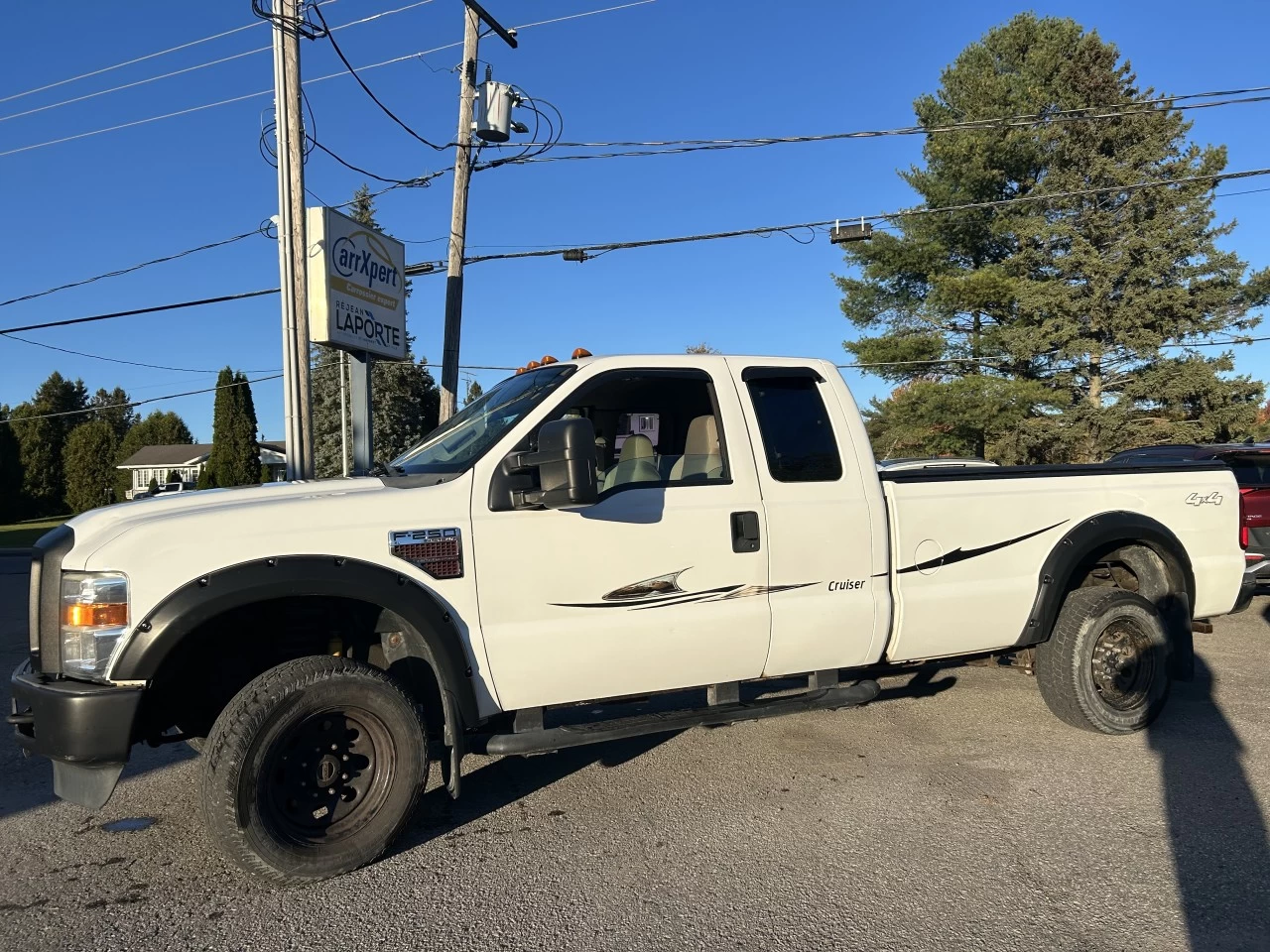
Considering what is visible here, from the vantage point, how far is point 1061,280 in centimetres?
2961

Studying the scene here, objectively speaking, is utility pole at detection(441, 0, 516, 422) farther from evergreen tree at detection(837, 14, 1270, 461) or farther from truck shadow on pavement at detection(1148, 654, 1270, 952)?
evergreen tree at detection(837, 14, 1270, 461)

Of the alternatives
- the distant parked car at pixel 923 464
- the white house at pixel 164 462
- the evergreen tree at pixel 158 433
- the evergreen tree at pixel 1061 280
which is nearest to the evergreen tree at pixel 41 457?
the white house at pixel 164 462

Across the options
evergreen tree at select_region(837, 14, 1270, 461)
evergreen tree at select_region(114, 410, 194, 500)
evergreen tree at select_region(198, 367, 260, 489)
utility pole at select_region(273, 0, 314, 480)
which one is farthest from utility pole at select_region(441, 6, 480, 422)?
evergreen tree at select_region(114, 410, 194, 500)

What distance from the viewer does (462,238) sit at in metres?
14.1

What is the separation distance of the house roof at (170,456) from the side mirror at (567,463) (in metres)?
65.7

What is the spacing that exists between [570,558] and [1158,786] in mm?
3133

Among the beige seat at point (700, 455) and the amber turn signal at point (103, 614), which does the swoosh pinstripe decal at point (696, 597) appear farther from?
the amber turn signal at point (103, 614)

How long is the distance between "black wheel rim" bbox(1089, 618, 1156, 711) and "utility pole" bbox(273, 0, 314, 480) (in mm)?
7487

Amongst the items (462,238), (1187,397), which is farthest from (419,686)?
(1187,397)

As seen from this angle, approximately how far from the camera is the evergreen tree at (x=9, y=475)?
52750 mm

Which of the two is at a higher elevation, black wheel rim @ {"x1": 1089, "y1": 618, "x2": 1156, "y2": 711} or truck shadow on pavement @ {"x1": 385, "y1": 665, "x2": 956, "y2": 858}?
black wheel rim @ {"x1": 1089, "y1": 618, "x2": 1156, "y2": 711}

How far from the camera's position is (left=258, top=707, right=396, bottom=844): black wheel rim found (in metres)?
3.59

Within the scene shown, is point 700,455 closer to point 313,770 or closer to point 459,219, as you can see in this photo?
point 313,770

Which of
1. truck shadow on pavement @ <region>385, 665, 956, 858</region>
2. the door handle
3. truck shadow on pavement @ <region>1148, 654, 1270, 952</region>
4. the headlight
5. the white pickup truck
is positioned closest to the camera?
truck shadow on pavement @ <region>1148, 654, 1270, 952</region>
